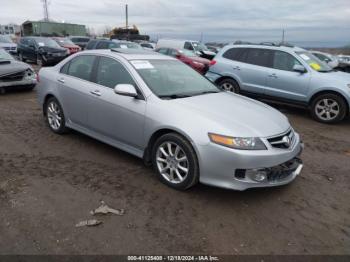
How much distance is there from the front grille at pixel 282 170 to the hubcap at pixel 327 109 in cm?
423

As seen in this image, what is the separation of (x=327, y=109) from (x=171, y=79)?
471 centimetres

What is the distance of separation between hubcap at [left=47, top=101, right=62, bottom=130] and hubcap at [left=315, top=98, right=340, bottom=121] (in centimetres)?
579

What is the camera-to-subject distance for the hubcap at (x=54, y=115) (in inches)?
211

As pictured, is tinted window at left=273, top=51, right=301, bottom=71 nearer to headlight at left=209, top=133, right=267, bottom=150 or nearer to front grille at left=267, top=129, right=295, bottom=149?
front grille at left=267, top=129, right=295, bottom=149

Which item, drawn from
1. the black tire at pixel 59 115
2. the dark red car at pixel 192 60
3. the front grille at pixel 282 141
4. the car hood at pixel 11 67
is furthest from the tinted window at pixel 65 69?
the dark red car at pixel 192 60

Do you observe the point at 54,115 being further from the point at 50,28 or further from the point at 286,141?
the point at 50,28

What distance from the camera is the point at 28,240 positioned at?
279 centimetres

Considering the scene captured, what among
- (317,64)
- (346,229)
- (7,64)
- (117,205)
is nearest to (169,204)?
(117,205)

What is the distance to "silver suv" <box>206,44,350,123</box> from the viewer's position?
7.31 meters

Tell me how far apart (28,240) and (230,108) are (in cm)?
261

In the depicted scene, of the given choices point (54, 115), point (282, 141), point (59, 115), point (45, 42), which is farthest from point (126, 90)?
point (45, 42)

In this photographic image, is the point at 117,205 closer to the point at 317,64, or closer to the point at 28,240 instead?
the point at 28,240

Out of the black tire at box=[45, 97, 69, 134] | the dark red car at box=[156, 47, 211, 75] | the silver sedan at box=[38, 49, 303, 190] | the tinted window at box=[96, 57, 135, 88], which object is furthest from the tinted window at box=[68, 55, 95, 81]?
the dark red car at box=[156, 47, 211, 75]

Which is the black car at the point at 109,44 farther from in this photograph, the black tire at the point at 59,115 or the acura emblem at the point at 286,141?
the acura emblem at the point at 286,141
